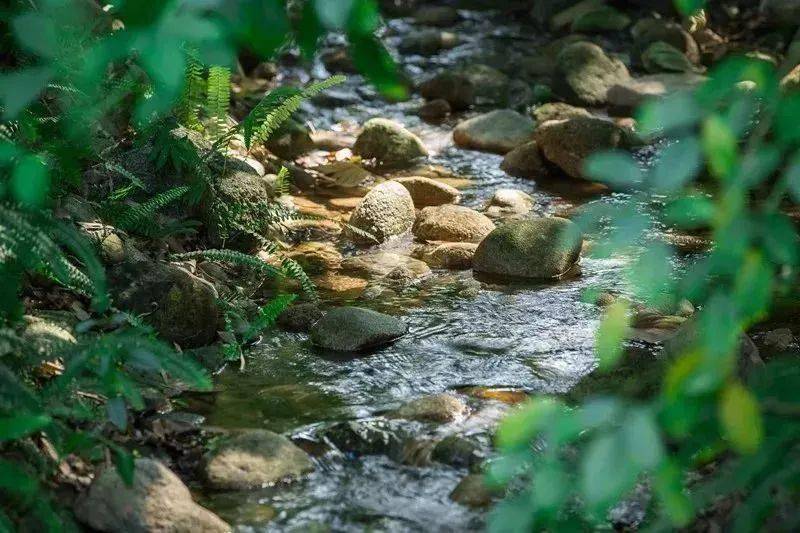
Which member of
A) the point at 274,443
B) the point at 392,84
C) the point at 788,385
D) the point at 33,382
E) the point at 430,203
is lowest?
the point at 430,203

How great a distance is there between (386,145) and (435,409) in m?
4.83

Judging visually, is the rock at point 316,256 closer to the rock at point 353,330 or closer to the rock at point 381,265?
the rock at point 381,265

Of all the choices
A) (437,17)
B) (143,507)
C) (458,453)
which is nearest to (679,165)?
(143,507)

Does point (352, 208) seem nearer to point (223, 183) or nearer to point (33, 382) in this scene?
point (223, 183)

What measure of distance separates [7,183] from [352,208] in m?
4.15

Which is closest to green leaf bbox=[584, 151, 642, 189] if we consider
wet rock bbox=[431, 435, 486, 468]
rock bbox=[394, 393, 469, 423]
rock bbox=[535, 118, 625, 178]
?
wet rock bbox=[431, 435, 486, 468]

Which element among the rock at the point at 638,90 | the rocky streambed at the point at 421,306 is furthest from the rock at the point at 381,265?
the rock at the point at 638,90

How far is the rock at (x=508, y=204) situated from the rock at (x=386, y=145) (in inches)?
52.8

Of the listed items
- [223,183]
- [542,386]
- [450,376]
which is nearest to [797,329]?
[542,386]

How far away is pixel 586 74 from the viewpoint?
34.8ft

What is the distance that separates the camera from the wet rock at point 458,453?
148 inches

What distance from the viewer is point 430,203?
24.7 ft

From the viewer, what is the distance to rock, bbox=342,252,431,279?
19.9 feet

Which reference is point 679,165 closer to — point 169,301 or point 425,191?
point 169,301
